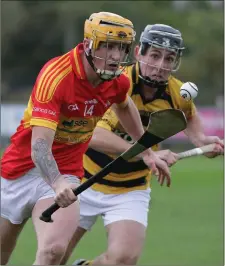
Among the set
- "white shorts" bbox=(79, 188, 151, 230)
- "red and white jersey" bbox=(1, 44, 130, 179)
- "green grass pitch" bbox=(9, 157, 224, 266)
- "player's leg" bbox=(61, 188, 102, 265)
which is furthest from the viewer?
"green grass pitch" bbox=(9, 157, 224, 266)

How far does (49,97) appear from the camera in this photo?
20.1ft

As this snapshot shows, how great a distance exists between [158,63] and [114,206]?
1.25 metres

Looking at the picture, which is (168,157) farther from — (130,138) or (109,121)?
(109,121)

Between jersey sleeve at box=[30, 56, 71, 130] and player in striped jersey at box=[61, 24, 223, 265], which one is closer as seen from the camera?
jersey sleeve at box=[30, 56, 71, 130]

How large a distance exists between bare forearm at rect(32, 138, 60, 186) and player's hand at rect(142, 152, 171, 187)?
1.06 m

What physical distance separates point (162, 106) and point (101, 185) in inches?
34.2

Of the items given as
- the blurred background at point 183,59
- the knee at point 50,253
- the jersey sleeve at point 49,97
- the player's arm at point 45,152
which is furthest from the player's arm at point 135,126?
the blurred background at point 183,59

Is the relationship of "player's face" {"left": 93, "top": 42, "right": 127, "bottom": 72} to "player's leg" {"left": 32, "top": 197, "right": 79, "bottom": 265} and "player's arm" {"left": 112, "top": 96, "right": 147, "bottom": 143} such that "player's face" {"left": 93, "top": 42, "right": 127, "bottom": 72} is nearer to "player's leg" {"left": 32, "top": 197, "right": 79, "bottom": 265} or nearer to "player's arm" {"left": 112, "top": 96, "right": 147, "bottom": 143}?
"player's arm" {"left": 112, "top": 96, "right": 147, "bottom": 143}

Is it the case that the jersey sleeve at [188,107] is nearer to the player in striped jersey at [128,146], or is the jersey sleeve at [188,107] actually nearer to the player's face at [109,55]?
the player in striped jersey at [128,146]

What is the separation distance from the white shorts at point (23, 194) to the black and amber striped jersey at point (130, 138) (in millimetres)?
889

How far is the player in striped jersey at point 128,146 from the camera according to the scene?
23.5 ft

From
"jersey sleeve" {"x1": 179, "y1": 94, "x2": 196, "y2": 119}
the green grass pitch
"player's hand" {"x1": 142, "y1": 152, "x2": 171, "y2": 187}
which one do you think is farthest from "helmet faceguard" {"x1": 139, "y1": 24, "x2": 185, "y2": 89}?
the green grass pitch

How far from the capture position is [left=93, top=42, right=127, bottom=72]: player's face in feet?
20.5

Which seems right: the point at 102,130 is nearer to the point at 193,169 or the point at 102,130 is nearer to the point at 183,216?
the point at 183,216
